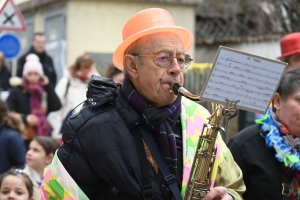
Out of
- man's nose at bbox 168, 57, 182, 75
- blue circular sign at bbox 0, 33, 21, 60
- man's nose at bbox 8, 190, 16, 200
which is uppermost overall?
blue circular sign at bbox 0, 33, 21, 60

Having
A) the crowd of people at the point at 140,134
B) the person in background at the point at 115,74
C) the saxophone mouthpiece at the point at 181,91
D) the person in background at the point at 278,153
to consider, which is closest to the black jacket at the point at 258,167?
the person in background at the point at 278,153

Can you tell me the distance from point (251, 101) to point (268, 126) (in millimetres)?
1359

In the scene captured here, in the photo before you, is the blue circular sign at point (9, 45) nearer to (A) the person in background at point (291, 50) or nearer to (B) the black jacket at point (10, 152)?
(B) the black jacket at point (10, 152)

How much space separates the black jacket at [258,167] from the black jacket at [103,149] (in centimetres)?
124

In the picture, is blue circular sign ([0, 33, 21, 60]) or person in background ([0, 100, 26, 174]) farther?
blue circular sign ([0, 33, 21, 60])

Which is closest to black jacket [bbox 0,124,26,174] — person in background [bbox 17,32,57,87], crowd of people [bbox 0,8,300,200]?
crowd of people [bbox 0,8,300,200]

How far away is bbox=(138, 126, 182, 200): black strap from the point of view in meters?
4.04

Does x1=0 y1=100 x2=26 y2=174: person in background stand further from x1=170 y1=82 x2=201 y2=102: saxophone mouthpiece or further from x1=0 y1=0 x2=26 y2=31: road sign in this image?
x1=170 y1=82 x2=201 y2=102: saxophone mouthpiece

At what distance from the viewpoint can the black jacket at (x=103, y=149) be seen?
400 cm

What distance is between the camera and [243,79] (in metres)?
3.93

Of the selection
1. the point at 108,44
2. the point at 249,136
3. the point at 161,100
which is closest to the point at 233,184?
the point at 161,100

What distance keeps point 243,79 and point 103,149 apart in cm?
78

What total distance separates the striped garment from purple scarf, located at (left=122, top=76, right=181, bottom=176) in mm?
73

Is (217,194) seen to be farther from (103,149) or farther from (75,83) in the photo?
(75,83)
